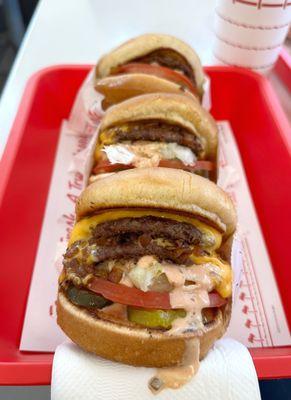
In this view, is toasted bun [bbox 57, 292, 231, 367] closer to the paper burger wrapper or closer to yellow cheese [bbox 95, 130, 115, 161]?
yellow cheese [bbox 95, 130, 115, 161]

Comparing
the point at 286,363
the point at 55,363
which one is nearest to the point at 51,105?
the point at 55,363

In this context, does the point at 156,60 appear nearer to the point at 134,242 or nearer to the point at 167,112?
the point at 167,112

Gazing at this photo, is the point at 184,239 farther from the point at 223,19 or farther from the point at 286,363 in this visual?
the point at 223,19

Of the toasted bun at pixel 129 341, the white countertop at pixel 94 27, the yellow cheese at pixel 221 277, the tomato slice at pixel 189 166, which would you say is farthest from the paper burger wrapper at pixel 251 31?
the toasted bun at pixel 129 341

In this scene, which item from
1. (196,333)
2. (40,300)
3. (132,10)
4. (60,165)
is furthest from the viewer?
(132,10)

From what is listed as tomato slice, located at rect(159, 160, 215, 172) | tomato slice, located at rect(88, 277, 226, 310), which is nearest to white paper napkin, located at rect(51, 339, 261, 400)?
tomato slice, located at rect(88, 277, 226, 310)

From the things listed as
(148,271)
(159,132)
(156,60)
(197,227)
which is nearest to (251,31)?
(156,60)

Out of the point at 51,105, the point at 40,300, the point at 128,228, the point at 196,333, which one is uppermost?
the point at 128,228
